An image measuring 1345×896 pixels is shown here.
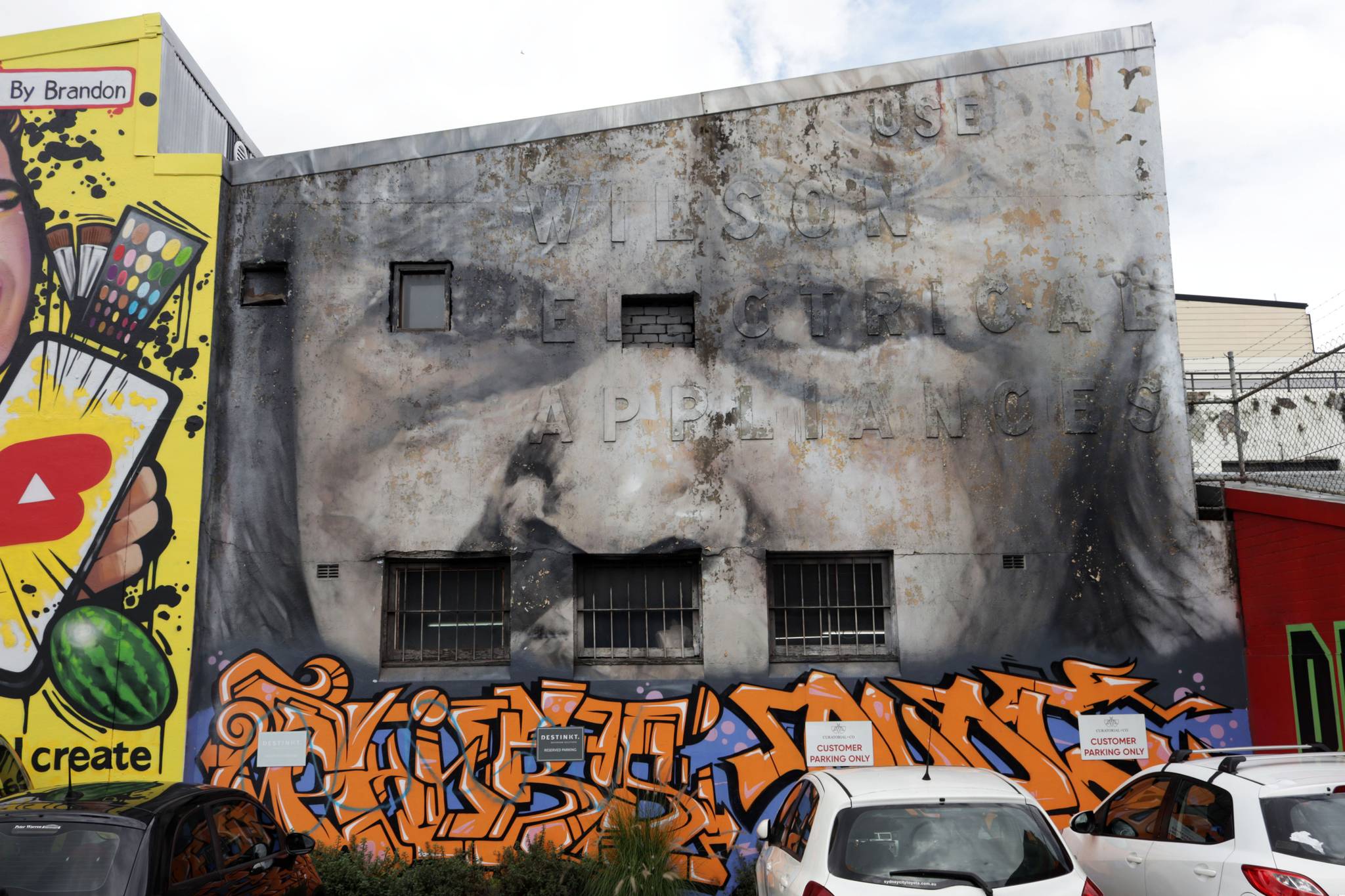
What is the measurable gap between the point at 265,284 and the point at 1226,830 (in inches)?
385

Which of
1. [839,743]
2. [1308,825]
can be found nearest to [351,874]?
[839,743]

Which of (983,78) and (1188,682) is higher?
(983,78)

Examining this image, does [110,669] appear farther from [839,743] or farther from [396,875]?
[839,743]

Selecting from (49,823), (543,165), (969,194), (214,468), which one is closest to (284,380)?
(214,468)

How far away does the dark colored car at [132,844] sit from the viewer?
18.2ft

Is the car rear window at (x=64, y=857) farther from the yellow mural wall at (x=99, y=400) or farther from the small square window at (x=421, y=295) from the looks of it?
the small square window at (x=421, y=295)

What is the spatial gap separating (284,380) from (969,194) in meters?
7.36

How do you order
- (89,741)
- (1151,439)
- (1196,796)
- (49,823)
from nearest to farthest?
(49,823)
(1196,796)
(89,741)
(1151,439)

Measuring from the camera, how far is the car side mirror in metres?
7.19

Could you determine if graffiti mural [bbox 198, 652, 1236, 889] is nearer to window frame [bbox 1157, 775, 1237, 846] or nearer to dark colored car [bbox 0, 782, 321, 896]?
dark colored car [bbox 0, 782, 321, 896]

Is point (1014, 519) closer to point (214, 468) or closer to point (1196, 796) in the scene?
point (1196, 796)

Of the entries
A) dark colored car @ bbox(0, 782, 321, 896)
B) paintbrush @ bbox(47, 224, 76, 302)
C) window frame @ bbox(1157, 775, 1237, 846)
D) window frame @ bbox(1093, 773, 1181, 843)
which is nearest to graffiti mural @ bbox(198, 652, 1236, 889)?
window frame @ bbox(1093, 773, 1181, 843)

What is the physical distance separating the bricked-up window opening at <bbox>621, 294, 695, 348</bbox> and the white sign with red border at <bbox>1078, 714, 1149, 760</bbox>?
545cm

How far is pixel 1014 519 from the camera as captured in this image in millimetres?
10258
